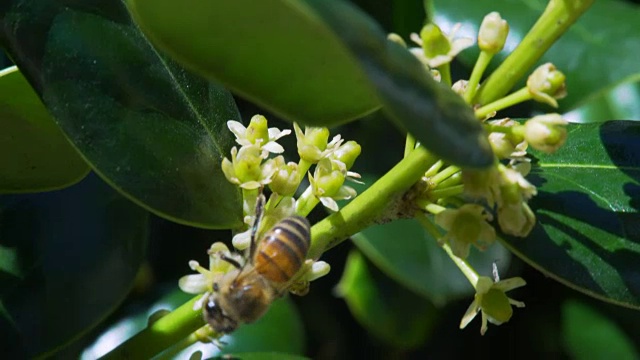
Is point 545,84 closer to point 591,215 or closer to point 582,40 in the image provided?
point 591,215

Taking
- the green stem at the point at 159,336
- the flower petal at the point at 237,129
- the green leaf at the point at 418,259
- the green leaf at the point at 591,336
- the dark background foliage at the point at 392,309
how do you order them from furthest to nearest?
the green leaf at the point at 591,336
the dark background foliage at the point at 392,309
the green leaf at the point at 418,259
the flower petal at the point at 237,129
the green stem at the point at 159,336

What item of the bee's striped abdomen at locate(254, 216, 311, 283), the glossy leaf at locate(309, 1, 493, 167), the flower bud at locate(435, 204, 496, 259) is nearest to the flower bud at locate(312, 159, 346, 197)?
the bee's striped abdomen at locate(254, 216, 311, 283)

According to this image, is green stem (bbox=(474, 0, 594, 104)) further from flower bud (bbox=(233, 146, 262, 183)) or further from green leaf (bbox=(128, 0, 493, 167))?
flower bud (bbox=(233, 146, 262, 183))

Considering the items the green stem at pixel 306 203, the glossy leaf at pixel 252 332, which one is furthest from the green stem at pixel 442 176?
the glossy leaf at pixel 252 332

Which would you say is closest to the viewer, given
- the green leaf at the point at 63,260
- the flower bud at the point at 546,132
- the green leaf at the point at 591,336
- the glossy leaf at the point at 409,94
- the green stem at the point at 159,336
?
the glossy leaf at the point at 409,94

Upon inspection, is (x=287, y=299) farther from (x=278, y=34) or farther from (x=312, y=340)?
(x=278, y=34)

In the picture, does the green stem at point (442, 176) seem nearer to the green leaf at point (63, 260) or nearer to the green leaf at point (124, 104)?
the green leaf at point (124, 104)

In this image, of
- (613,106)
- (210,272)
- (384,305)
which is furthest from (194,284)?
(613,106)
